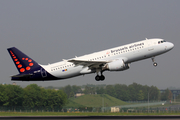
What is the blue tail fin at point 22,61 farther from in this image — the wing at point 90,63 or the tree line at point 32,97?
the tree line at point 32,97

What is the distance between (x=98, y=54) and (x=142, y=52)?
7341 mm

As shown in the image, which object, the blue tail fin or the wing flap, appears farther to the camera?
the blue tail fin

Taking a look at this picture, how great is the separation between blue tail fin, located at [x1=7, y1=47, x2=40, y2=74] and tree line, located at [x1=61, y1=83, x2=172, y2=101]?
33373 mm

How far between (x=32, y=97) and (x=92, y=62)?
37.3 m

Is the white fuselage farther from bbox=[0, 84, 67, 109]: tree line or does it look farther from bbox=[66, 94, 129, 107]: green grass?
bbox=[0, 84, 67, 109]: tree line

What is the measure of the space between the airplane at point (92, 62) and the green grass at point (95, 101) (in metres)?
26.4

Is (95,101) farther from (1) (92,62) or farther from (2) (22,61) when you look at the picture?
(1) (92,62)

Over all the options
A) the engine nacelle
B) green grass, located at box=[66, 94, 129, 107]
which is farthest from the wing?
green grass, located at box=[66, 94, 129, 107]

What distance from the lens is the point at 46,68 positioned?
50.2 metres

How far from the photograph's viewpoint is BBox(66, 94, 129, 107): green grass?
248 feet

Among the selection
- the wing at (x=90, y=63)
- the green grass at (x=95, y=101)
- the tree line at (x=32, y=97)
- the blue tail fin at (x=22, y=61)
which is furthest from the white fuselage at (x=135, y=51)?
the tree line at (x=32, y=97)

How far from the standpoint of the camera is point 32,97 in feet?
256

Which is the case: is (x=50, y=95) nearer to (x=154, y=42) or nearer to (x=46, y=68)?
(x=46, y=68)

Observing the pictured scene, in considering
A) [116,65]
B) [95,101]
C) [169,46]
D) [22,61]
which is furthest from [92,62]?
[95,101]
